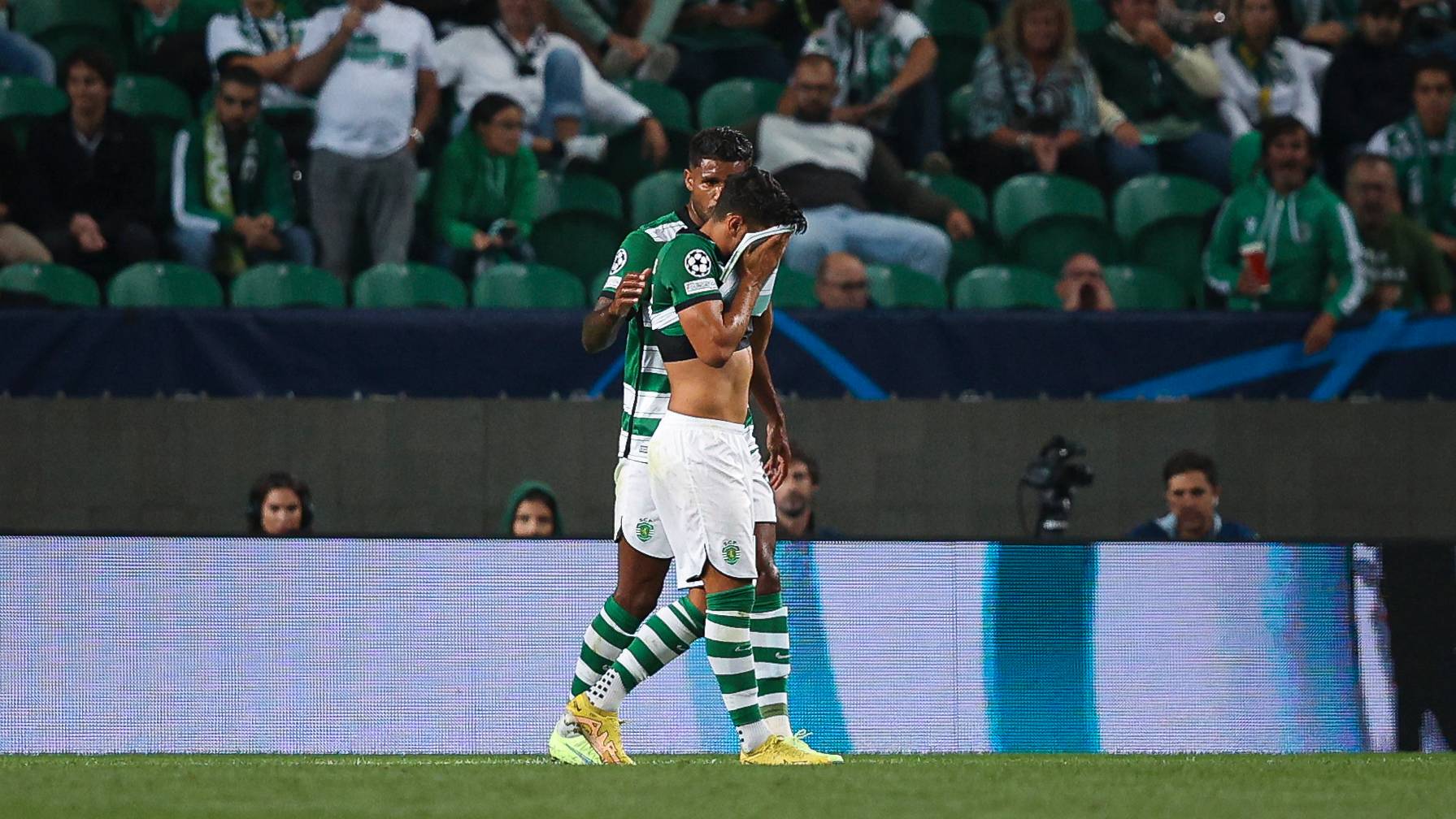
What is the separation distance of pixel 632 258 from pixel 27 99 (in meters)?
6.43

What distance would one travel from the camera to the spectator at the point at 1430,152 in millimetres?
11750

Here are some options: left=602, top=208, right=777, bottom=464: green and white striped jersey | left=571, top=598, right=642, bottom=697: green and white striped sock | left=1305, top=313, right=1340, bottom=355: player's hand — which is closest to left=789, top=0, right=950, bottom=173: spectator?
left=1305, top=313, right=1340, bottom=355: player's hand

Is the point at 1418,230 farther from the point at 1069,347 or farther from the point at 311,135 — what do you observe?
the point at 311,135

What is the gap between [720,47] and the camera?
13.1m

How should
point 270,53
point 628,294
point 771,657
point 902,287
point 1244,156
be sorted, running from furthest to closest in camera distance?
1. point 1244,156
2. point 270,53
3. point 902,287
4. point 771,657
5. point 628,294

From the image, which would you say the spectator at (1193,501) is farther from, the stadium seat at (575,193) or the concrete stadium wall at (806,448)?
the stadium seat at (575,193)

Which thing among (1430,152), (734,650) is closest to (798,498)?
(734,650)

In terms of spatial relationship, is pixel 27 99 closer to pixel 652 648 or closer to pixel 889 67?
pixel 889 67

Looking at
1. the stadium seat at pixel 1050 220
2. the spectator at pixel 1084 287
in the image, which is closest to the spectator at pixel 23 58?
the stadium seat at pixel 1050 220

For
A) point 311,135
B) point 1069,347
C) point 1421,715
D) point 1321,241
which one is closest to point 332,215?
point 311,135

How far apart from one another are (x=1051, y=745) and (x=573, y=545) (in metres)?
1.83

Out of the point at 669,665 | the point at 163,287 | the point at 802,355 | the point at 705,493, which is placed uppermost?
the point at 163,287

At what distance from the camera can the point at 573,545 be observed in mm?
7688

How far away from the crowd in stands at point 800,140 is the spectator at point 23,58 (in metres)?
0.02
